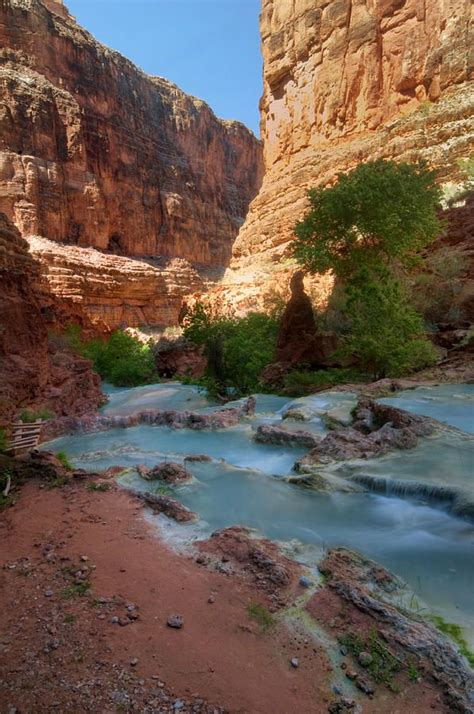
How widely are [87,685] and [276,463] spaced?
14.4ft

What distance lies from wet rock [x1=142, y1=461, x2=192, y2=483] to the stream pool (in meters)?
0.11

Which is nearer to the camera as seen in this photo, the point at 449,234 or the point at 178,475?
the point at 178,475

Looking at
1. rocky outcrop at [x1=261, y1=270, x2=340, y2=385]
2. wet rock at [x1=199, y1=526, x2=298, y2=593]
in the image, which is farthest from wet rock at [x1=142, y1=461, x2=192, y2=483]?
rocky outcrop at [x1=261, y1=270, x2=340, y2=385]

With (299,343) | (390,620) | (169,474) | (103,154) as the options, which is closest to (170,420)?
(169,474)

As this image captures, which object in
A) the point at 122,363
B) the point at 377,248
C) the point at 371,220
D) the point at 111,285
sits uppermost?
the point at 111,285

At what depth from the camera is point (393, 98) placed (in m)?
27.1

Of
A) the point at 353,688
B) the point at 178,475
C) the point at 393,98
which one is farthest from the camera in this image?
the point at 393,98

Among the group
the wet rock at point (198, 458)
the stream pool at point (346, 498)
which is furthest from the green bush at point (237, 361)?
the wet rock at point (198, 458)

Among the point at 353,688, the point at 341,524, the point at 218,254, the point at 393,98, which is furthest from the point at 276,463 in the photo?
the point at 218,254

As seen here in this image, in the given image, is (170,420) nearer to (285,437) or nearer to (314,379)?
(285,437)

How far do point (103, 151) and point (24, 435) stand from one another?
4809cm

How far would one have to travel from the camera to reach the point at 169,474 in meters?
5.16

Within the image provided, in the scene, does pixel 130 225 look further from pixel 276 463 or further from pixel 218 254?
pixel 276 463

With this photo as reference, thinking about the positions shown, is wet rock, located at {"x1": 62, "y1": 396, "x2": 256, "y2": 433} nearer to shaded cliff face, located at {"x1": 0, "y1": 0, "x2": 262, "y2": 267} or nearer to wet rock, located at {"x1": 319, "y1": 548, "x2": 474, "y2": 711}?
wet rock, located at {"x1": 319, "y1": 548, "x2": 474, "y2": 711}
